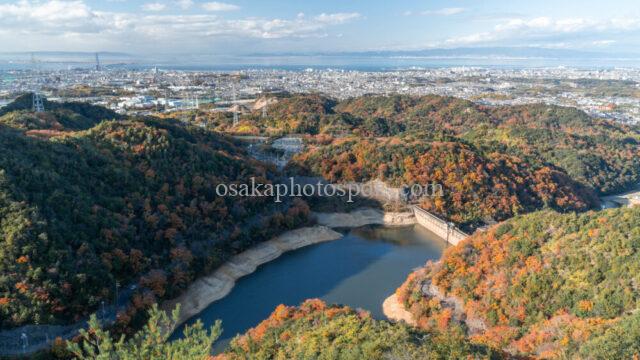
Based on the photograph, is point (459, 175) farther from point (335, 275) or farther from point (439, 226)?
point (335, 275)

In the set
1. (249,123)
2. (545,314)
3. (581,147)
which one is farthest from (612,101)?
(545,314)

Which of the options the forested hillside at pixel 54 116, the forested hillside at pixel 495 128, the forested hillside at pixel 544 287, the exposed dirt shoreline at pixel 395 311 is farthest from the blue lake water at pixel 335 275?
the forested hillside at pixel 54 116

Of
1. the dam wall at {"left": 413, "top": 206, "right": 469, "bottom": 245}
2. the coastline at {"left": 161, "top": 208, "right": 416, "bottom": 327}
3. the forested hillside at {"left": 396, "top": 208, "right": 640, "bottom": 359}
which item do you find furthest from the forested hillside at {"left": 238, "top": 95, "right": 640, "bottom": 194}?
the forested hillside at {"left": 396, "top": 208, "right": 640, "bottom": 359}

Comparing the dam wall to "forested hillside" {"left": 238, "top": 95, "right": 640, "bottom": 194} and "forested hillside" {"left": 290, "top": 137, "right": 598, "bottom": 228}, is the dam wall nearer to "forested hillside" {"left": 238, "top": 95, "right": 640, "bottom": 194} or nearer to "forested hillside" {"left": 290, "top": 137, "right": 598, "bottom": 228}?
"forested hillside" {"left": 290, "top": 137, "right": 598, "bottom": 228}

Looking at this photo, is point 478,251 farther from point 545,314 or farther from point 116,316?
point 116,316

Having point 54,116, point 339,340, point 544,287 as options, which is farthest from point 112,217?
point 54,116

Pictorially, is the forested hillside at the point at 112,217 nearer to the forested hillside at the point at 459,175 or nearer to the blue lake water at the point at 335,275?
the blue lake water at the point at 335,275
